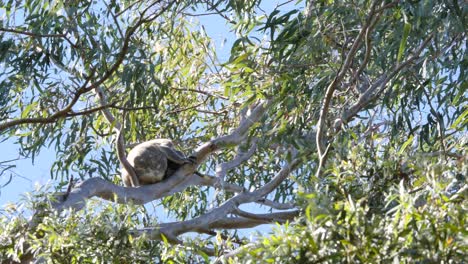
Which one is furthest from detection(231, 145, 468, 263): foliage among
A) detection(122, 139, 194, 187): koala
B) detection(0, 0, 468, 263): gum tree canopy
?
detection(122, 139, 194, 187): koala

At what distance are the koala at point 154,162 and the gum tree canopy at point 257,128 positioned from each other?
5.2 inches

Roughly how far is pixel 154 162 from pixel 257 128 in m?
0.76

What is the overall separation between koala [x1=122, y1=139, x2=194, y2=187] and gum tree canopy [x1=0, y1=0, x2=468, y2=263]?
132 mm

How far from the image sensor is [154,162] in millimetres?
7879

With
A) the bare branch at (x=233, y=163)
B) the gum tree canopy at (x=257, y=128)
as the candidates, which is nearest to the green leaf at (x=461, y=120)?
the gum tree canopy at (x=257, y=128)

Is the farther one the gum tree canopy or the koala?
the koala

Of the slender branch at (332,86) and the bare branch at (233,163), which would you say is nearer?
the slender branch at (332,86)

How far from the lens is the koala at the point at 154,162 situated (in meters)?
7.96

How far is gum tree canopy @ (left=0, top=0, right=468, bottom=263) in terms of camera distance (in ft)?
13.2

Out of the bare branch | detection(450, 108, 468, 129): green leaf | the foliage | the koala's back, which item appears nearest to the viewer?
the foliage

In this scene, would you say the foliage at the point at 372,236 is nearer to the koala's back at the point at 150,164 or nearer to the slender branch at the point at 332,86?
the slender branch at the point at 332,86

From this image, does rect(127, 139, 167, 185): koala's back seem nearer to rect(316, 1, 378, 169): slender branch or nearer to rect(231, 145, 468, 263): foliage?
rect(316, 1, 378, 169): slender branch

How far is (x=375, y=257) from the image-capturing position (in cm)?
389

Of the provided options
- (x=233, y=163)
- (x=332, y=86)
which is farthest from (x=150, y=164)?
(x=332, y=86)
